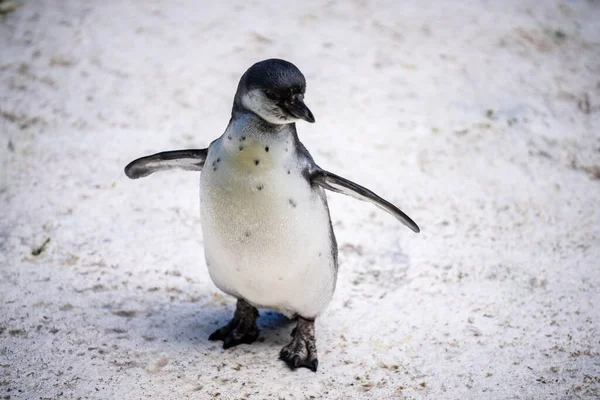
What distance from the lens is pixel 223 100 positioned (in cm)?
381

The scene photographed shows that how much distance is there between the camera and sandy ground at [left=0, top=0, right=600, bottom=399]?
2.11 m

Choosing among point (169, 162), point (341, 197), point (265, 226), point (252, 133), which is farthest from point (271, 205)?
point (341, 197)

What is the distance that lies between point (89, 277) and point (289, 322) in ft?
2.62

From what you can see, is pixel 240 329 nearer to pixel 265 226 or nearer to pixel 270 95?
pixel 265 226

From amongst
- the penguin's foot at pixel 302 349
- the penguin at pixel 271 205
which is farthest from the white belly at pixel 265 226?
the penguin's foot at pixel 302 349

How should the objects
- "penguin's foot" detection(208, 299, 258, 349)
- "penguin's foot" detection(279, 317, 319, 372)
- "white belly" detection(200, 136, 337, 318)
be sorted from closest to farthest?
"white belly" detection(200, 136, 337, 318)
"penguin's foot" detection(279, 317, 319, 372)
"penguin's foot" detection(208, 299, 258, 349)

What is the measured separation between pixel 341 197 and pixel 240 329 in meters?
1.17

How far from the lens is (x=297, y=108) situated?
1.82 m

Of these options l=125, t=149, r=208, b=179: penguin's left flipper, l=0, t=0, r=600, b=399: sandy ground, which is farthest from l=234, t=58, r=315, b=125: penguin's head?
l=0, t=0, r=600, b=399: sandy ground

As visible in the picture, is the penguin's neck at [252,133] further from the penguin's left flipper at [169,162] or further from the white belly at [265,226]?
the penguin's left flipper at [169,162]

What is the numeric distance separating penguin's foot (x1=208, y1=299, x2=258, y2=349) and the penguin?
0.12 metres

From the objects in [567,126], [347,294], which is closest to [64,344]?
[347,294]

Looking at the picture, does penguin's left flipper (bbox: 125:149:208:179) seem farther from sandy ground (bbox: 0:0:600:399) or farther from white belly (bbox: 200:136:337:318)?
sandy ground (bbox: 0:0:600:399)

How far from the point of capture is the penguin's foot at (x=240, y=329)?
2.22 metres
